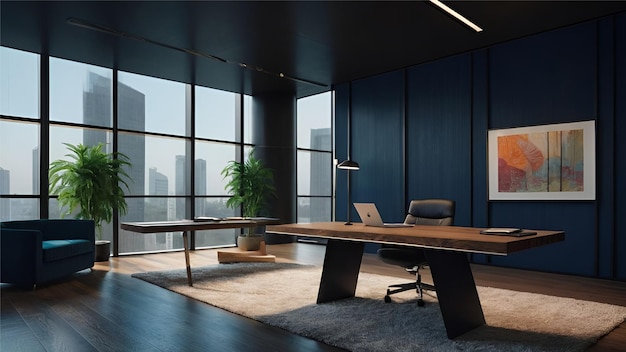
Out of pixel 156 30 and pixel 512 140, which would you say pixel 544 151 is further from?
pixel 156 30

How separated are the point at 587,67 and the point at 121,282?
6.18 metres

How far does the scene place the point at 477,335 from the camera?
323 cm

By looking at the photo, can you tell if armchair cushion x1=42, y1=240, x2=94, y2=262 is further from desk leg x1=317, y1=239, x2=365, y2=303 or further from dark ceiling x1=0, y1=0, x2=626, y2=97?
desk leg x1=317, y1=239, x2=365, y2=303

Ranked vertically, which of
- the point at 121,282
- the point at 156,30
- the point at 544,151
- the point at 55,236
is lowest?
the point at 121,282

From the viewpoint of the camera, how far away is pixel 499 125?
6.38 metres

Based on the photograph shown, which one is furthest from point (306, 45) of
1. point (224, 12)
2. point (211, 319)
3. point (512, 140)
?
point (211, 319)

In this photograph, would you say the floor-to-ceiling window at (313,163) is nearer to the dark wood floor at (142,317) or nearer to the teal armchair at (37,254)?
the dark wood floor at (142,317)

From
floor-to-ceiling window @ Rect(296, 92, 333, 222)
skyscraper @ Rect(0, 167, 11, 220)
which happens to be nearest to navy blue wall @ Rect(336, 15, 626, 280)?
floor-to-ceiling window @ Rect(296, 92, 333, 222)

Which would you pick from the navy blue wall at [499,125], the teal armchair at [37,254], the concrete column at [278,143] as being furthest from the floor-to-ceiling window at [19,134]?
the navy blue wall at [499,125]

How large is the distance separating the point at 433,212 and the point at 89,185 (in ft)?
15.8

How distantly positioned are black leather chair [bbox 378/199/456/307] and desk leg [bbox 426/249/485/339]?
532mm

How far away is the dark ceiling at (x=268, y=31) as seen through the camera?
511cm

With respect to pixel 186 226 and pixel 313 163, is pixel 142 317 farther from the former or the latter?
pixel 313 163

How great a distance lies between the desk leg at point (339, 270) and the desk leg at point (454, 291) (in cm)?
117
